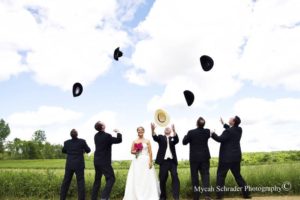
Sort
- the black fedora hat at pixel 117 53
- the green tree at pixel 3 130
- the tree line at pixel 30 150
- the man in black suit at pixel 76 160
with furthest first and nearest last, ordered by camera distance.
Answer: the green tree at pixel 3 130 < the tree line at pixel 30 150 < the black fedora hat at pixel 117 53 < the man in black suit at pixel 76 160

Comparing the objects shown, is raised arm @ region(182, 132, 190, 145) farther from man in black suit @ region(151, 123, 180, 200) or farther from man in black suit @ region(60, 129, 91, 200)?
man in black suit @ region(60, 129, 91, 200)

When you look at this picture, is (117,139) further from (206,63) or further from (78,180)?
(206,63)

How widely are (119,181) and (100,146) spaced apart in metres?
2.16

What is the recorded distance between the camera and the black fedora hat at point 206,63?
40.3 ft

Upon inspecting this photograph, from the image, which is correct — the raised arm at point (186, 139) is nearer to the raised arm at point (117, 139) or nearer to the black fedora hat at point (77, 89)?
the raised arm at point (117, 139)

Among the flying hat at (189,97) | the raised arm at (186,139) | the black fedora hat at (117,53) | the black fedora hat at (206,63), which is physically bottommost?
the raised arm at (186,139)

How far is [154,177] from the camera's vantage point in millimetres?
10570

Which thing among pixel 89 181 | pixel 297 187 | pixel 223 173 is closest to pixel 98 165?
pixel 89 181

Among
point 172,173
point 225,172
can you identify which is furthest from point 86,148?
point 225,172

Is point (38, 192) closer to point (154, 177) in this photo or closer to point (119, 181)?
point (119, 181)

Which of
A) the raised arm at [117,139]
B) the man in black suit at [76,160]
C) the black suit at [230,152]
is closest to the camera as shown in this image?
the raised arm at [117,139]

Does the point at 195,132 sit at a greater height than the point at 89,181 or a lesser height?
greater

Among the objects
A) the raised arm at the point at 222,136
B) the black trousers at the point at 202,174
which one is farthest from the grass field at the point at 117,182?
the raised arm at the point at 222,136

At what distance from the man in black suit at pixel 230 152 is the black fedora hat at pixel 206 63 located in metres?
1.99
